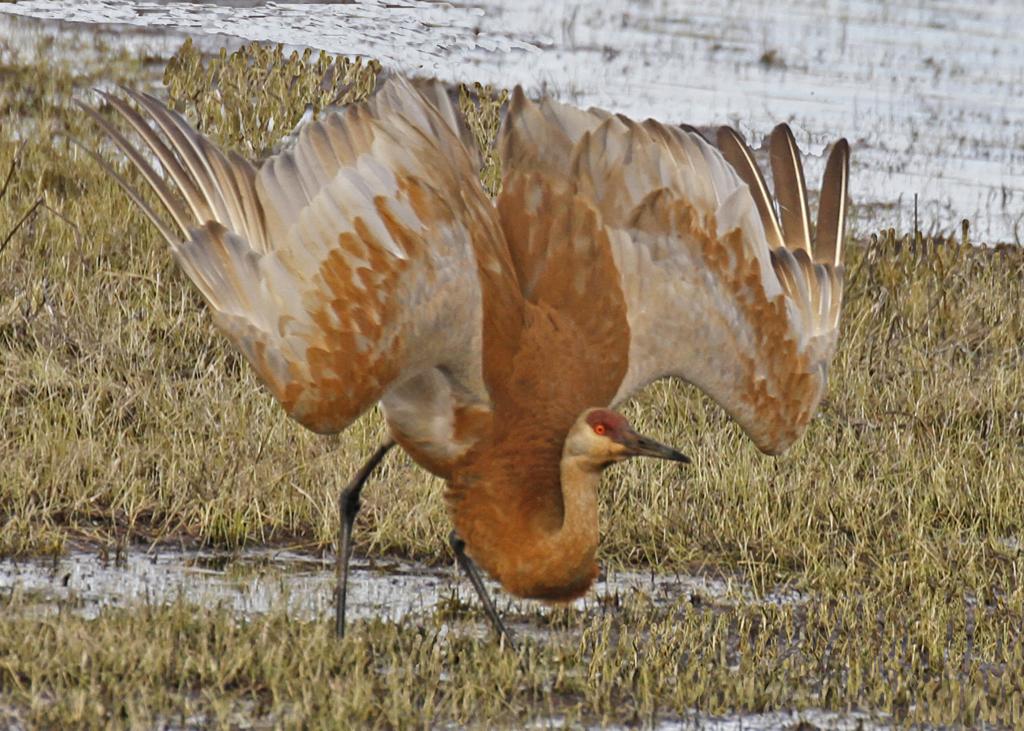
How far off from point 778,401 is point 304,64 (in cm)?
447

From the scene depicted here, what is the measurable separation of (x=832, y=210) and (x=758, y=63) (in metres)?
6.87

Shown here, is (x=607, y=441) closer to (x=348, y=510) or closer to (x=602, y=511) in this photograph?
(x=348, y=510)

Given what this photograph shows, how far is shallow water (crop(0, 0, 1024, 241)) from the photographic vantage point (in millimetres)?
10164

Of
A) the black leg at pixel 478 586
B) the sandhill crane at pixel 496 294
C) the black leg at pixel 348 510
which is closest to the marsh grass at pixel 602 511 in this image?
the black leg at pixel 478 586

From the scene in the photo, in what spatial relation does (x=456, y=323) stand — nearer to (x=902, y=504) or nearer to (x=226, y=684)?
(x=226, y=684)

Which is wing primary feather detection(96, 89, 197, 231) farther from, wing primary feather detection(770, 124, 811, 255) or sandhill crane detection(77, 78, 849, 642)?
wing primary feather detection(770, 124, 811, 255)

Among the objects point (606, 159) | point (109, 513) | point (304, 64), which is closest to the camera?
point (606, 159)

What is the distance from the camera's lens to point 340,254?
4754 mm

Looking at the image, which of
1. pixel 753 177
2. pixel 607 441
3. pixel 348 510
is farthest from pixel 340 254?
pixel 753 177

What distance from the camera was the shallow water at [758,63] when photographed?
10.2m

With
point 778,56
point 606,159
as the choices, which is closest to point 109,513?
point 606,159

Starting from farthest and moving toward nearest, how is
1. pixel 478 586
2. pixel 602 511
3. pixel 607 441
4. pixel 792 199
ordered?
pixel 602 511
pixel 792 199
pixel 478 586
pixel 607 441

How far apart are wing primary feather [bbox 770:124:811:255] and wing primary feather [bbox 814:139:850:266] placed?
4 centimetres

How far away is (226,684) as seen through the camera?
4.36 meters
